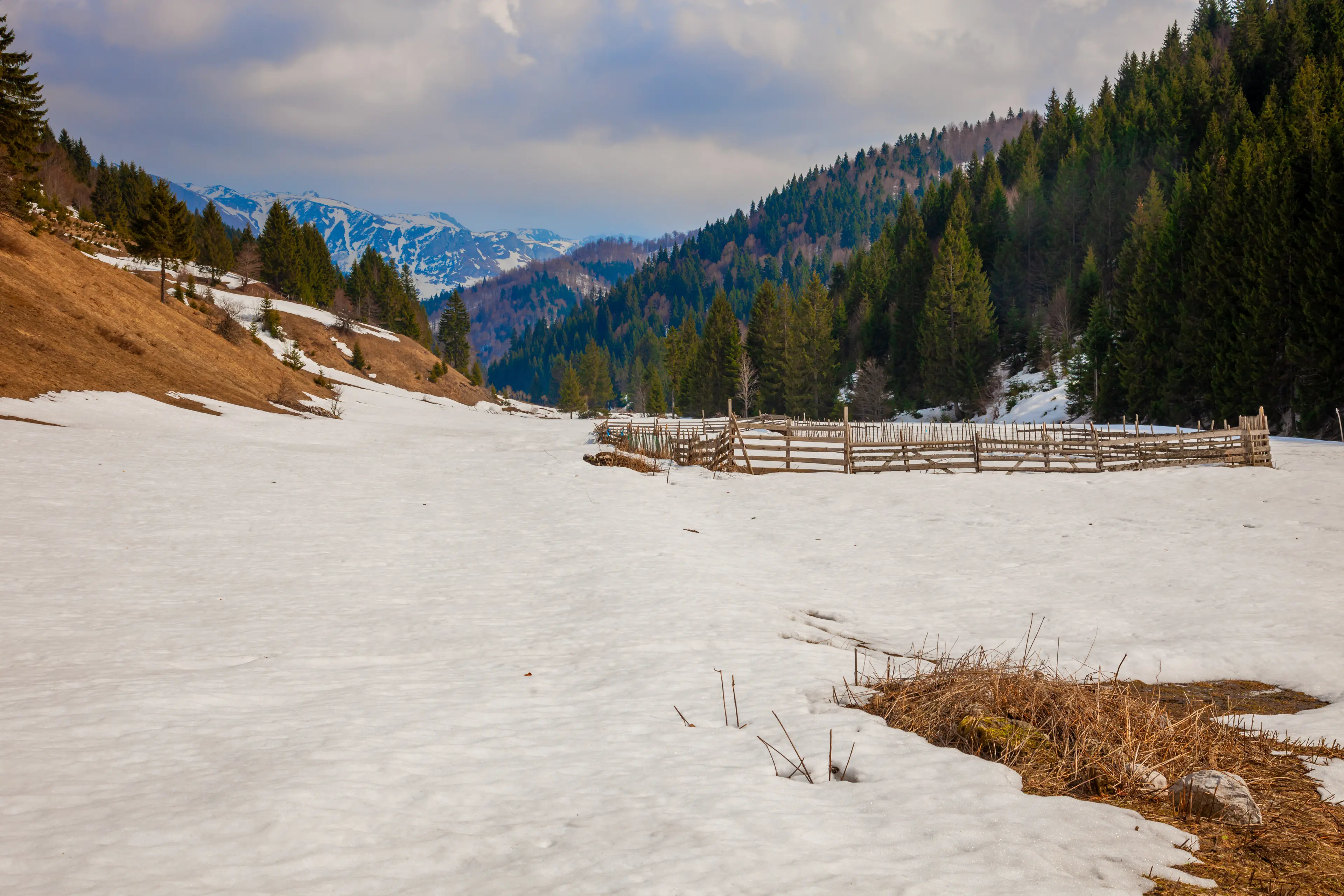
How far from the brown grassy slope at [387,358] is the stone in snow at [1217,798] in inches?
2759

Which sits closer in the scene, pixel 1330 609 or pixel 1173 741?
pixel 1173 741

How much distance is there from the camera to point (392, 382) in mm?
74750

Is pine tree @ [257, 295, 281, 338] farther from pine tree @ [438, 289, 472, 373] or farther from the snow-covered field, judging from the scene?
the snow-covered field

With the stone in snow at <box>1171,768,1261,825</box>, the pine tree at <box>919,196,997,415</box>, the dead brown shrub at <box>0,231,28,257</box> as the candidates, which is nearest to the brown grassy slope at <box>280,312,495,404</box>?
the dead brown shrub at <box>0,231,28,257</box>

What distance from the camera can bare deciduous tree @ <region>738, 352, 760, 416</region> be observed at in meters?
72.8

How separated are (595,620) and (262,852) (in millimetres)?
5548

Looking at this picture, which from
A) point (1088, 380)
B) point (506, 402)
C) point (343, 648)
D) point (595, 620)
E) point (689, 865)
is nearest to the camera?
point (689, 865)

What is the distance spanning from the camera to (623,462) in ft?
85.1

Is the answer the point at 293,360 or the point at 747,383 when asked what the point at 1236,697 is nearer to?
the point at 293,360

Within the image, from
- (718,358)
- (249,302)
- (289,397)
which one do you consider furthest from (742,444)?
(249,302)

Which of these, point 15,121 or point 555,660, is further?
point 15,121

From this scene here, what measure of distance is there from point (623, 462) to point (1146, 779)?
22.3m

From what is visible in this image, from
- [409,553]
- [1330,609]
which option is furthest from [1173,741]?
[409,553]

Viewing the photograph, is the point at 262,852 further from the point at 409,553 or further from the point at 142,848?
the point at 409,553
